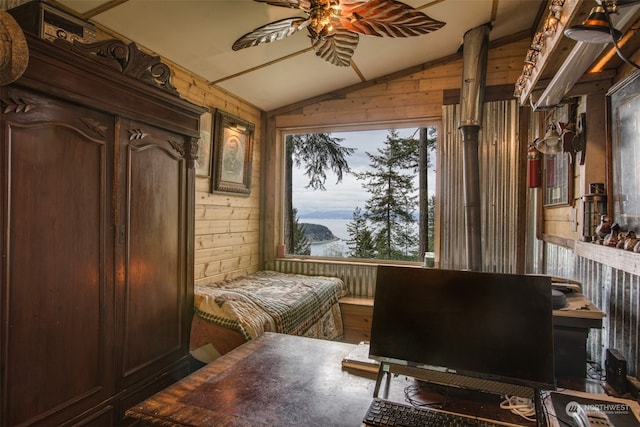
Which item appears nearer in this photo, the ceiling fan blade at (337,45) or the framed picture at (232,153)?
the ceiling fan blade at (337,45)

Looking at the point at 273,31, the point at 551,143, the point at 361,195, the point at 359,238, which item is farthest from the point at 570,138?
the point at 359,238

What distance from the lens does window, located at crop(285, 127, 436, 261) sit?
161 inches

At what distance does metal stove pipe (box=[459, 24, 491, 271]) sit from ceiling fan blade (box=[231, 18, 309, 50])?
1.92 m

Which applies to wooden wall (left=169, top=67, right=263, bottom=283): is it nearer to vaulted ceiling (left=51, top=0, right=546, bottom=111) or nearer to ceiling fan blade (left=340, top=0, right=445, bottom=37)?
vaulted ceiling (left=51, top=0, right=546, bottom=111)

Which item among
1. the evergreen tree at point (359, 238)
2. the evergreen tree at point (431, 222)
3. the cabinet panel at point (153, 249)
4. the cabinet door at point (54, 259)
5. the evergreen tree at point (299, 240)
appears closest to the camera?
the cabinet door at point (54, 259)

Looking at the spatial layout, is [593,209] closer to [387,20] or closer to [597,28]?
[597,28]

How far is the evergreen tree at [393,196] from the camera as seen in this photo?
414 centimetres

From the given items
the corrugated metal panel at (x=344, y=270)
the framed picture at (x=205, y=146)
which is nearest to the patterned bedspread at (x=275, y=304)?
the corrugated metal panel at (x=344, y=270)

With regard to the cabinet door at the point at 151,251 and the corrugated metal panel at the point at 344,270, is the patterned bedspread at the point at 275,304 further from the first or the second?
the cabinet door at the point at 151,251

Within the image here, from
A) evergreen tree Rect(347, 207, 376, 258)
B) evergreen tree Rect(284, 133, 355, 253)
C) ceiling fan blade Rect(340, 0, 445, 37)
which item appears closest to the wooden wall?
evergreen tree Rect(284, 133, 355, 253)

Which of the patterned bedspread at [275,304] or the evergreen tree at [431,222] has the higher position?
the evergreen tree at [431,222]

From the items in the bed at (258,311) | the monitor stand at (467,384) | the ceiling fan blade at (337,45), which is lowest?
the bed at (258,311)

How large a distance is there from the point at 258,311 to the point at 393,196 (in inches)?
88.5

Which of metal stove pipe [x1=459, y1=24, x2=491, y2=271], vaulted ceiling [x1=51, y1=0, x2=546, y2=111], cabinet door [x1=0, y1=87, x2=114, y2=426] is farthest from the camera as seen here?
metal stove pipe [x1=459, y1=24, x2=491, y2=271]
